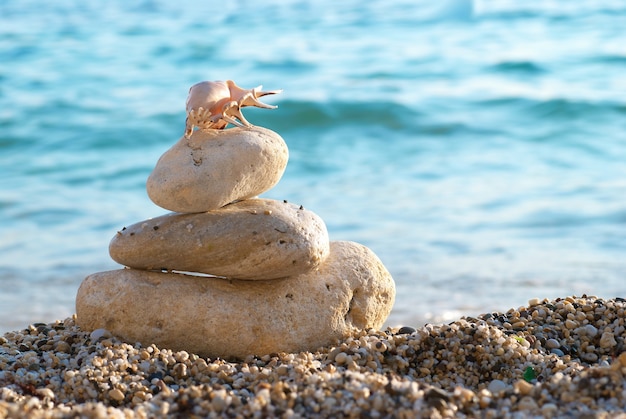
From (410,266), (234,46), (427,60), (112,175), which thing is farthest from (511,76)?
(410,266)

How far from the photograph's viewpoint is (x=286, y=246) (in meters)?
3.89

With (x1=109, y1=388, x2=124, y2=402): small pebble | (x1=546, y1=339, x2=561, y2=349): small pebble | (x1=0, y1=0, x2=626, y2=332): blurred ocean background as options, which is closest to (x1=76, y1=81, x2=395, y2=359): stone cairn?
(x1=109, y1=388, x2=124, y2=402): small pebble

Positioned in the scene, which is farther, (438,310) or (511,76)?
(511,76)

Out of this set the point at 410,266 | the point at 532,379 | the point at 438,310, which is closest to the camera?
the point at 532,379

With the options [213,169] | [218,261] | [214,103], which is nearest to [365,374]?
[218,261]

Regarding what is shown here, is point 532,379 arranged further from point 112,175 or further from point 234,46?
point 234,46

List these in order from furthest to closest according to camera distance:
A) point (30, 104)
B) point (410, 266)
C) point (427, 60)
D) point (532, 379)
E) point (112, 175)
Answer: point (427, 60) < point (30, 104) < point (112, 175) < point (410, 266) < point (532, 379)

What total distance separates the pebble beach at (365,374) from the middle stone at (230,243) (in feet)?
1.29

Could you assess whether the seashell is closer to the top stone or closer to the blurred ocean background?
the top stone

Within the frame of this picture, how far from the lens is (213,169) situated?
3.87m

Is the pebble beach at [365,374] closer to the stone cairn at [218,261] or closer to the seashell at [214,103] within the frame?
the stone cairn at [218,261]

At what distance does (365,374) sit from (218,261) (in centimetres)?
109

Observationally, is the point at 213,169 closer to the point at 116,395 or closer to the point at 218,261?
the point at 218,261

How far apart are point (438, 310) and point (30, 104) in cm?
911
